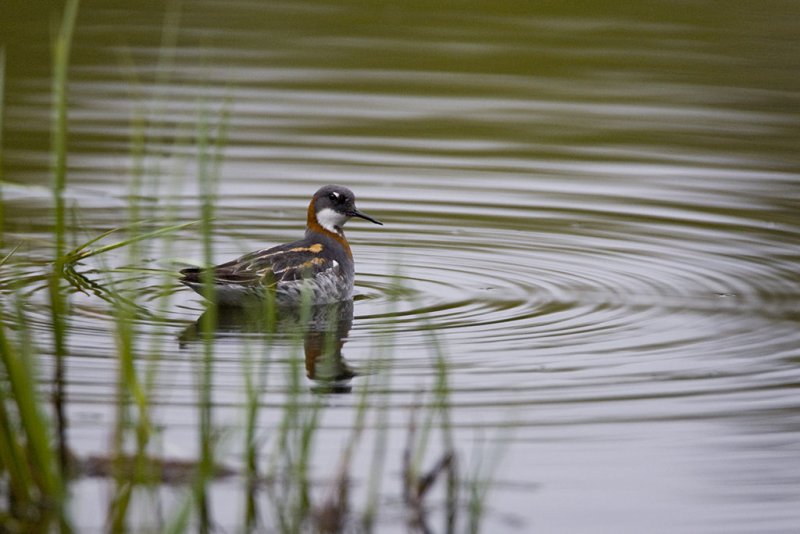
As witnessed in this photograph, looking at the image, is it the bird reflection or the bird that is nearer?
the bird reflection

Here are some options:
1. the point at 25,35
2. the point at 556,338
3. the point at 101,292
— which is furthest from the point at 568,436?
the point at 25,35

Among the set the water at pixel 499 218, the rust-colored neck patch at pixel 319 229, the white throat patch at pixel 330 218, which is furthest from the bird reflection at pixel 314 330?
the white throat patch at pixel 330 218

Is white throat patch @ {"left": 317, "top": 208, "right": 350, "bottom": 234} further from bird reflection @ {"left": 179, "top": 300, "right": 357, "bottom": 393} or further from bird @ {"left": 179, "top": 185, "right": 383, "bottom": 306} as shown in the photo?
bird reflection @ {"left": 179, "top": 300, "right": 357, "bottom": 393}

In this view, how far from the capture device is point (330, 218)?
9477 mm

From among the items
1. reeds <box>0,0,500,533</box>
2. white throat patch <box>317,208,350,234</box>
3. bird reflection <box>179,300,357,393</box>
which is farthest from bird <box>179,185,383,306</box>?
reeds <box>0,0,500,533</box>

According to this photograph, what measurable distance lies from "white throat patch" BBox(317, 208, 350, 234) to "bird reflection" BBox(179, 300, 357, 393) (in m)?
0.96

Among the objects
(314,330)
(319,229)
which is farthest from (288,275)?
(319,229)

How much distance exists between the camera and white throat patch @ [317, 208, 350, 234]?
372 inches

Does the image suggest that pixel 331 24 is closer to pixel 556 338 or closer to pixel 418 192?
pixel 418 192

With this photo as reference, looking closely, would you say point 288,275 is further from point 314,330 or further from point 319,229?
point 319,229

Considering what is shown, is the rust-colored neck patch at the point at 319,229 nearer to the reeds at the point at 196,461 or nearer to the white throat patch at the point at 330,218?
the white throat patch at the point at 330,218

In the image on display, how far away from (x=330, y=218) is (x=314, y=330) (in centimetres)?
186

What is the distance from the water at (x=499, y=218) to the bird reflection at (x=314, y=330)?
0.24ft

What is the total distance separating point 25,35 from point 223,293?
9765 mm
